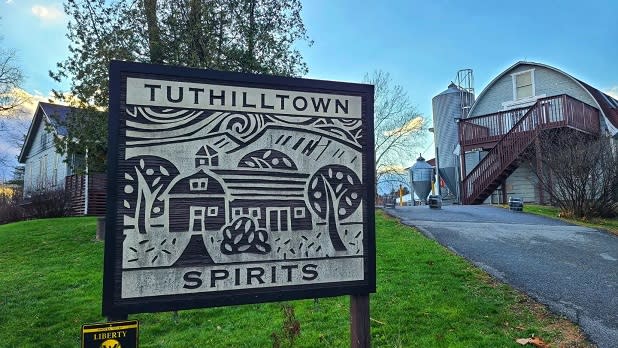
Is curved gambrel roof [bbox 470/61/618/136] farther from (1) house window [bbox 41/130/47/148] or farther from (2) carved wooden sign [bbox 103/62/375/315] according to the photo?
(1) house window [bbox 41/130/47/148]

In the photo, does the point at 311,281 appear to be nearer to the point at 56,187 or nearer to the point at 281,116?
the point at 281,116

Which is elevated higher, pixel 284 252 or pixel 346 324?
pixel 284 252

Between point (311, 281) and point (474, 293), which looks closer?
point (311, 281)

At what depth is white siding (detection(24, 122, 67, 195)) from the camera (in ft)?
73.7

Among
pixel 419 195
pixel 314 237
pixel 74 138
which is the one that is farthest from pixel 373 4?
pixel 419 195

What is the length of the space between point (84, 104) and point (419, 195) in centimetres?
1933

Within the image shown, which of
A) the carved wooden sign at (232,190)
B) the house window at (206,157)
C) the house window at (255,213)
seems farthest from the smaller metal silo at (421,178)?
the house window at (206,157)

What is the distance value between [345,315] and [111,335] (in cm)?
287

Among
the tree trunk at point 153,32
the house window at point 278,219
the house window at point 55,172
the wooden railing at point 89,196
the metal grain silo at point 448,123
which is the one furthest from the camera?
the metal grain silo at point 448,123

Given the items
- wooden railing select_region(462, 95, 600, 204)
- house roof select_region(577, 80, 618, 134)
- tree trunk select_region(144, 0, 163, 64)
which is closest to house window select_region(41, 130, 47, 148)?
tree trunk select_region(144, 0, 163, 64)

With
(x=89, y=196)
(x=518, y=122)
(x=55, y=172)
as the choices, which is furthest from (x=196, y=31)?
(x=55, y=172)

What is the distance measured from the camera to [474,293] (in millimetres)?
5312

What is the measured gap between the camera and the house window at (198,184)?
258 centimetres

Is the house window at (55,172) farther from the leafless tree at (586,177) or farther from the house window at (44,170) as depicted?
the leafless tree at (586,177)
